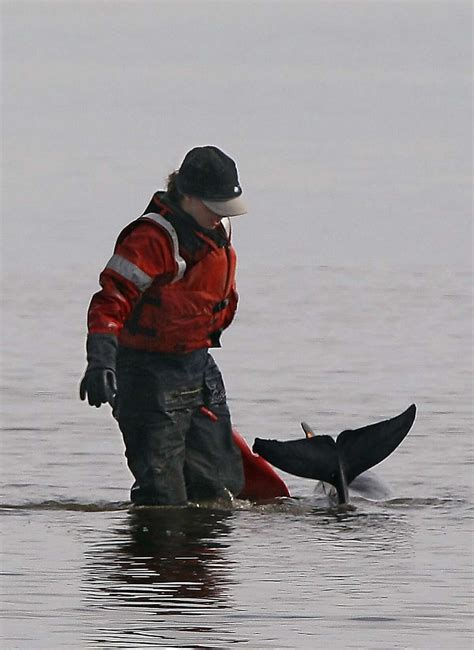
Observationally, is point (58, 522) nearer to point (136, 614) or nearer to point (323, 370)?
point (136, 614)

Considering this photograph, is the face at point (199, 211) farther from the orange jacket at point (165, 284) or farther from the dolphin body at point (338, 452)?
the dolphin body at point (338, 452)

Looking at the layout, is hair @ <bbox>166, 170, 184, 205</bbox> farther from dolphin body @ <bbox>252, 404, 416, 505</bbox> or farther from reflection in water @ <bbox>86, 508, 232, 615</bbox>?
reflection in water @ <bbox>86, 508, 232, 615</bbox>

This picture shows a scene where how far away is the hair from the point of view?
1187 cm

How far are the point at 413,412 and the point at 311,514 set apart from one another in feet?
2.78

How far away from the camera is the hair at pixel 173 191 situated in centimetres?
1187

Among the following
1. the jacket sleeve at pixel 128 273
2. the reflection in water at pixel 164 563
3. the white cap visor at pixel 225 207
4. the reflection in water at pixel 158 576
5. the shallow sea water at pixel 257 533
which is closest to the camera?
the reflection in water at pixel 158 576

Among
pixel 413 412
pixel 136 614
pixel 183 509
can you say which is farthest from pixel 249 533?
pixel 136 614

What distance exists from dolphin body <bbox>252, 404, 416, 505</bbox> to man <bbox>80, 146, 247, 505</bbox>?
43 centimetres

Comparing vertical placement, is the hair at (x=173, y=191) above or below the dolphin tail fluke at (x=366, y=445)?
above

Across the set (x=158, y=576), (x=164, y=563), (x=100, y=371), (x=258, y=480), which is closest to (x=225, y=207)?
(x=100, y=371)

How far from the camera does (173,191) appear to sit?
39.1ft

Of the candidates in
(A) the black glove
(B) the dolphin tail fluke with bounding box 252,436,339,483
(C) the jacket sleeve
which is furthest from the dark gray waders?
(A) the black glove

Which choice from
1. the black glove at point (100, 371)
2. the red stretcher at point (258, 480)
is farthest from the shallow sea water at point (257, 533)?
the black glove at point (100, 371)

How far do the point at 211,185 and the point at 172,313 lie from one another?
0.70 meters
